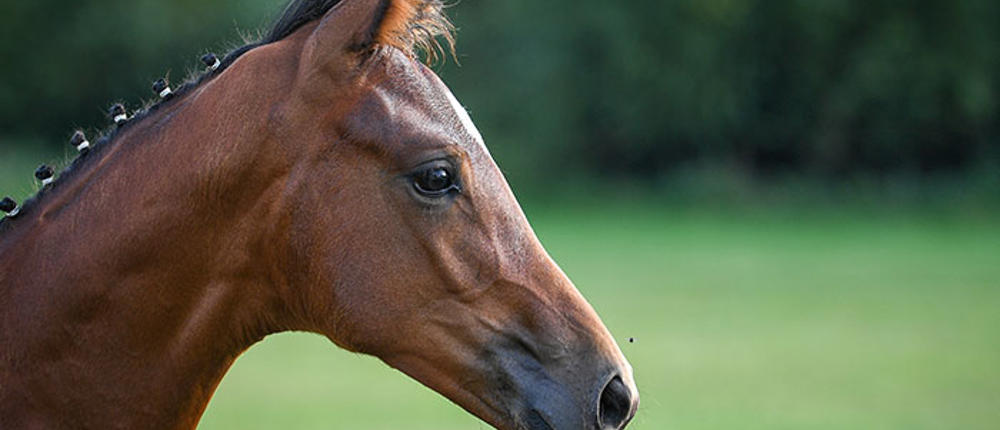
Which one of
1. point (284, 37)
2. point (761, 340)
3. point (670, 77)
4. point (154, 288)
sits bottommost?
point (670, 77)

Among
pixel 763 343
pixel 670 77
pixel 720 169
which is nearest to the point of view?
pixel 763 343

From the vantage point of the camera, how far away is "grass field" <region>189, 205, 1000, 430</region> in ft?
30.6

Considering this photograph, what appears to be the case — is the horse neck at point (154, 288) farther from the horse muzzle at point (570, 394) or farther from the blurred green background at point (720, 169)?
the blurred green background at point (720, 169)

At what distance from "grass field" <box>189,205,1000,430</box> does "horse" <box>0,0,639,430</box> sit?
3473mm

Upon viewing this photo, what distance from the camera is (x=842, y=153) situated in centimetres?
2897

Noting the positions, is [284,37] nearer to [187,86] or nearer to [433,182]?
[187,86]

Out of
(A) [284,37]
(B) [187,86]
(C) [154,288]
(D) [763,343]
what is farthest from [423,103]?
(D) [763,343]

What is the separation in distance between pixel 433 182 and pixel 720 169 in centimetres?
2807

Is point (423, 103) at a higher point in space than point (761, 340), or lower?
higher

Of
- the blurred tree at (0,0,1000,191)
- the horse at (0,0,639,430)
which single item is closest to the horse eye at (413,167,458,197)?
the horse at (0,0,639,430)

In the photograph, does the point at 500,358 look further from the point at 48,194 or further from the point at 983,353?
the point at 983,353

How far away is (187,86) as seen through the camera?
2668 millimetres

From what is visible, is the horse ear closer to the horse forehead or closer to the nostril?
the horse forehead

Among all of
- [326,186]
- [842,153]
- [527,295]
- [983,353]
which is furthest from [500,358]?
[842,153]
